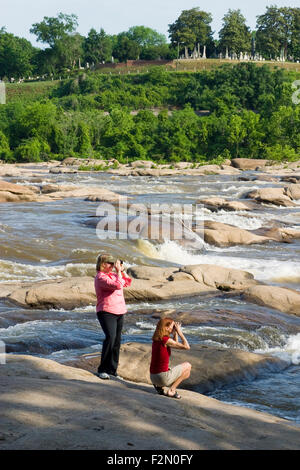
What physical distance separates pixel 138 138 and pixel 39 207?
45671 mm

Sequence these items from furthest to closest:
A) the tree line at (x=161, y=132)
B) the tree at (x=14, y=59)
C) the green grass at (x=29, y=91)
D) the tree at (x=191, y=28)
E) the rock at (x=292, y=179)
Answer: the tree at (x=14, y=59) → the tree at (x=191, y=28) → the green grass at (x=29, y=91) → the tree line at (x=161, y=132) → the rock at (x=292, y=179)

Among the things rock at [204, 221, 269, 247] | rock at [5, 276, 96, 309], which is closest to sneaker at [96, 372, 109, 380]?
rock at [5, 276, 96, 309]

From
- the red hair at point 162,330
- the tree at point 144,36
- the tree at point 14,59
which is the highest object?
the tree at point 144,36

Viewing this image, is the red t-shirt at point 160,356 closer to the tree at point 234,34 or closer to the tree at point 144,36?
the tree at point 234,34

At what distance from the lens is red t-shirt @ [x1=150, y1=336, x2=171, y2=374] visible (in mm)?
6496

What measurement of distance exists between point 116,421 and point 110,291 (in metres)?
2.57

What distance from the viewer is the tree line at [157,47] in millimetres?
112875

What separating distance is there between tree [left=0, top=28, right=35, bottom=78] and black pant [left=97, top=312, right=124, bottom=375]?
392 ft

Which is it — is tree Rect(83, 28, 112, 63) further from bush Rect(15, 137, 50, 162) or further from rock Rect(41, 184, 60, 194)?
rock Rect(41, 184, 60, 194)

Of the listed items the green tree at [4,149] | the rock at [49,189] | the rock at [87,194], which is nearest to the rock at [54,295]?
the rock at [87,194]

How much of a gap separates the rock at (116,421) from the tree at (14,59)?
396ft

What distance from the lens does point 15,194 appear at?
1003 inches

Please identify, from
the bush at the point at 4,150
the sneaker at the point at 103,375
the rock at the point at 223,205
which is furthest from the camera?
the bush at the point at 4,150

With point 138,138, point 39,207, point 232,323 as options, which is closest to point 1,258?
point 232,323
